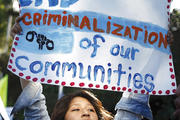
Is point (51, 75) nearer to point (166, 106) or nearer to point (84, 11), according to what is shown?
point (84, 11)

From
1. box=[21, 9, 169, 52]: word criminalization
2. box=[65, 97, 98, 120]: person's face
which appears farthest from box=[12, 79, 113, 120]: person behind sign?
box=[21, 9, 169, 52]: word criminalization

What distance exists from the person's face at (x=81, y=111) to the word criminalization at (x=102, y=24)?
1.22ft

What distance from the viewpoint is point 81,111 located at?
1578 mm

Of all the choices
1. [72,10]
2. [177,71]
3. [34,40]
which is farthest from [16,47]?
[177,71]

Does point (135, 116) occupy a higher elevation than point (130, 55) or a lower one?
lower

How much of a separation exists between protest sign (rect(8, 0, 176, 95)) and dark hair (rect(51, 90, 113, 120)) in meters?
0.08

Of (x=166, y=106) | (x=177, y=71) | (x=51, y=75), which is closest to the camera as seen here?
(x=51, y=75)

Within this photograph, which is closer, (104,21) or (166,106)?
(104,21)

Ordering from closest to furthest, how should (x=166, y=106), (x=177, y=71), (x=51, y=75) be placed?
(x=51, y=75), (x=177, y=71), (x=166, y=106)

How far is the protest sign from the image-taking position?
1569 mm

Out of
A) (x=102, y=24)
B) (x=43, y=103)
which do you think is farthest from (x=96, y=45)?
(x=43, y=103)

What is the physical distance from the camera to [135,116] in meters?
1.62

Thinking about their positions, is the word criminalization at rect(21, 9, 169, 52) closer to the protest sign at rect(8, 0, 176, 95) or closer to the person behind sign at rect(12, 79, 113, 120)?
the protest sign at rect(8, 0, 176, 95)

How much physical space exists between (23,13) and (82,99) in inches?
21.2
